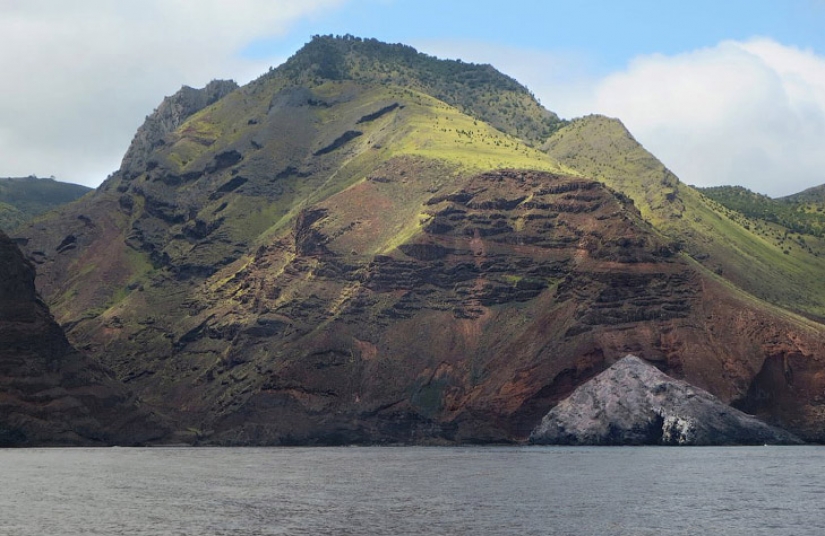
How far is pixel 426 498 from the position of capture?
12912cm

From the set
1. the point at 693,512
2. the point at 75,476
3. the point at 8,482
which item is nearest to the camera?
the point at 693,512

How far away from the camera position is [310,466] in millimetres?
184125

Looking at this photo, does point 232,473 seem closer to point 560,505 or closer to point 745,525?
point 560,505

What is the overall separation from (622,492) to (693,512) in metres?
17.9

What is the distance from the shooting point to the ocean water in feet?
347

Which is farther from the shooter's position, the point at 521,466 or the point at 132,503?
the point at 521,466

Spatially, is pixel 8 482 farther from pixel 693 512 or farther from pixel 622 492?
pixel 693 512

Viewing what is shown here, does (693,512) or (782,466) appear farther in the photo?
(782,466)

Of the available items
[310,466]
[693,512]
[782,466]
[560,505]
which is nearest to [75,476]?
[310,466]

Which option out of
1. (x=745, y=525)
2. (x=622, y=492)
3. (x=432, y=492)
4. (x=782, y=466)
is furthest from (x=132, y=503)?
(x=782, y=466)

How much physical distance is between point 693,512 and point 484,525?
23.2 metres

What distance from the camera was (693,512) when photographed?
116 m

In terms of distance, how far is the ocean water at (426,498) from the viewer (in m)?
106

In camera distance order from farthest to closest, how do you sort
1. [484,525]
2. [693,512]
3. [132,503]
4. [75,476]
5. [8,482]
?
1. [75,476]
2. [8,482]
3. [132,503]
4. [693,512]
5. [484,525]
